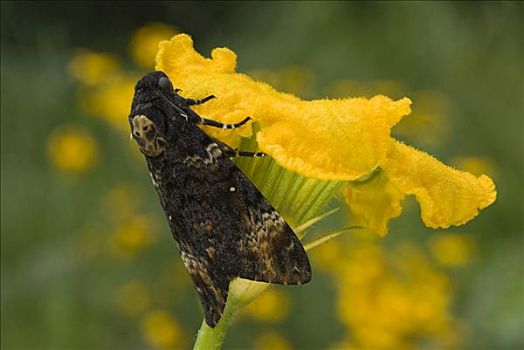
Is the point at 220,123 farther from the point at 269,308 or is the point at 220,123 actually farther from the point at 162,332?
the point at 269,308

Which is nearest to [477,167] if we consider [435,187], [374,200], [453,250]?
[453,250]

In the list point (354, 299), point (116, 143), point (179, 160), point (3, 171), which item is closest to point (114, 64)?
point (116, 143)

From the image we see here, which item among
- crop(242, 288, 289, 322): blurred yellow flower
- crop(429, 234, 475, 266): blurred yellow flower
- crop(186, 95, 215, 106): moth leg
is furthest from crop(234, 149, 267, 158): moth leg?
crop(429, 234, 475, 266): blurred yellow flower

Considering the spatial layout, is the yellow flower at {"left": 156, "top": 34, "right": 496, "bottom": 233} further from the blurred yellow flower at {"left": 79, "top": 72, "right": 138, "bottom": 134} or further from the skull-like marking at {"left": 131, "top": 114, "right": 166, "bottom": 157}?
the blurred yellow flower at {"left": 79, "top": 72, "right": 138, "bottom": 134}

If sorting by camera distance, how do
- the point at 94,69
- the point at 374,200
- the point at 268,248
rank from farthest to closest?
1. the point at 94,69
2. the point at 374,200
3. the point at 268,248

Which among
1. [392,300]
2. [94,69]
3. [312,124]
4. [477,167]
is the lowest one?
[94,69]

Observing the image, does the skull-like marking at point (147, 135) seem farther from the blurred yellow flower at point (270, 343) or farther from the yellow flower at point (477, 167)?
the yellow flower at point (477, 167)

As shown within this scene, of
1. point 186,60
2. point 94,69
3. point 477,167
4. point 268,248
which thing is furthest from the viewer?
point 94,69

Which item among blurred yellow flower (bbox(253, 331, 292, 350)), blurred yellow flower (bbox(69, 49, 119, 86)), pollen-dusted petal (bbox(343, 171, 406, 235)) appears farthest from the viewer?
blurred yellow flower (bbox(69, 49, 119, 86))
